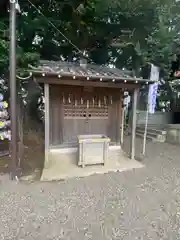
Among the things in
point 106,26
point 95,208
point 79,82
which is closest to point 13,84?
point 79,82

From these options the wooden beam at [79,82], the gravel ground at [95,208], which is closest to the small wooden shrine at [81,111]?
the wooden beam at [79,82]

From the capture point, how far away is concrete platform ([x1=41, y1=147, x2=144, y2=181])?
3.84m

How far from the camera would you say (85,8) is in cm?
552

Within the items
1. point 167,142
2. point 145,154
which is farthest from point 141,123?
point 145,154

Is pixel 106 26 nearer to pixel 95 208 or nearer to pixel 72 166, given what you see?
pixel 72 166

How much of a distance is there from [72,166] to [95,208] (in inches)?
69.7

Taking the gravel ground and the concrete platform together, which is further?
the concrete platform

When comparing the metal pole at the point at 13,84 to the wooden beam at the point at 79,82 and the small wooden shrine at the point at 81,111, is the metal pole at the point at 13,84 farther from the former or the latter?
the small wooden shrine at the point at 81,111

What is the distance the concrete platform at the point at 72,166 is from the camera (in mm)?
3842

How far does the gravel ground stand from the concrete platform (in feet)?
0.86

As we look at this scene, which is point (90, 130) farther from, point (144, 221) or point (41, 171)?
point (144, 221)

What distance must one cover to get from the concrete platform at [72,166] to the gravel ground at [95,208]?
0.26 m

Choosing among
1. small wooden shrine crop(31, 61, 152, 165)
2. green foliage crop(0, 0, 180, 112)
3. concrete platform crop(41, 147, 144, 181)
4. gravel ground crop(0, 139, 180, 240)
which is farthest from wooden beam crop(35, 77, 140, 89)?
gravel ground crop(0, 139, 180, 240)

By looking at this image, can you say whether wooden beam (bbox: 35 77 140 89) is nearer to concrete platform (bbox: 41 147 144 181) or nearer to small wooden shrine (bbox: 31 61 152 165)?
small wooden shrine (bbox: 31 61 152 165)
